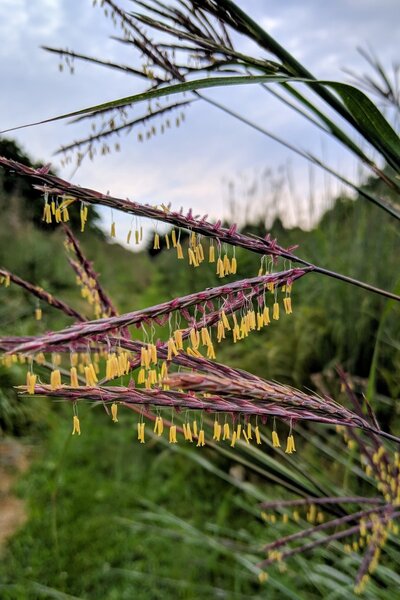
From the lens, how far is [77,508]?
143 inches

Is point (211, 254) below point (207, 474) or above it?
above

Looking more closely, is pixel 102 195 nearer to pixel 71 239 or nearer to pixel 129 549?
pixel 71 239

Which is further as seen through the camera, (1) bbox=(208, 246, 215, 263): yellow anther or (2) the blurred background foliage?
(2) the blurred background foliage

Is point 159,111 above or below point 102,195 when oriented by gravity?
above

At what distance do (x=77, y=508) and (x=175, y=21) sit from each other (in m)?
3.41

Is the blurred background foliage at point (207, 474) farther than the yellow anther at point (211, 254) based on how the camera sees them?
Yes

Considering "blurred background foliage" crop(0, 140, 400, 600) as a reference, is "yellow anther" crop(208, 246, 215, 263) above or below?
above

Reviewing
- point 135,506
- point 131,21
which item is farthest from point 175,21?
point 135,506

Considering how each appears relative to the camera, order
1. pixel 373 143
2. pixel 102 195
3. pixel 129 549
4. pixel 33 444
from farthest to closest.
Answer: pixel 33 444, pixel 129 549, pixel 373 143, pixel 102 195

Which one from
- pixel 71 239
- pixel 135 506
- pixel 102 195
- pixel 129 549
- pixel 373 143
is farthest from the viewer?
pixel 135 506

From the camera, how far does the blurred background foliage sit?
94.9 inches

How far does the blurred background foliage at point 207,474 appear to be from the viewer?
2.41 metres

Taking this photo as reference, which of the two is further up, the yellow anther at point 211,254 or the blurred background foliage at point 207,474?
the yellow anther at point 211,254

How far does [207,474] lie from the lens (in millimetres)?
3846
